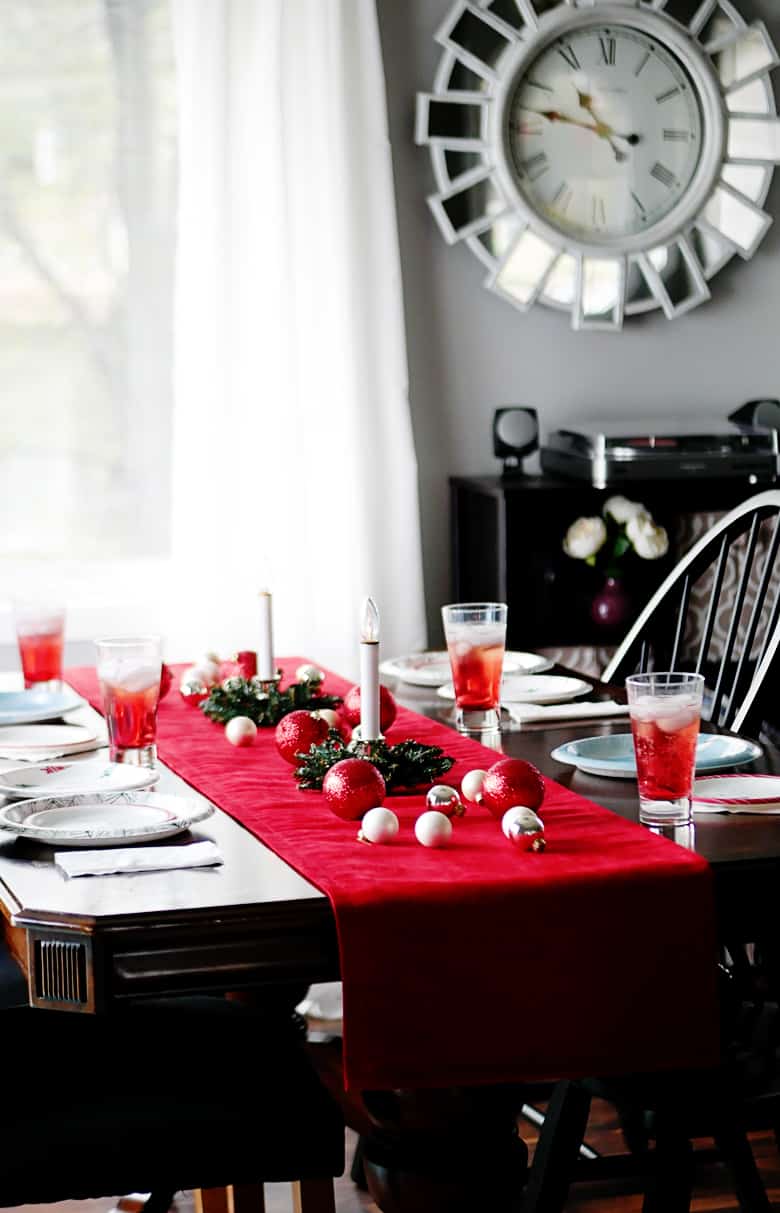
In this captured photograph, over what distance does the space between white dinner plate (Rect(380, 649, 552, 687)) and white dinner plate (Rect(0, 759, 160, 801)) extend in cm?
64

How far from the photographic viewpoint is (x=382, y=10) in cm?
355

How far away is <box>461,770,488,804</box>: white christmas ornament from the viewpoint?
1479 millimetres

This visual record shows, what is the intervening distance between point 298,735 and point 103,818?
301 millimetres

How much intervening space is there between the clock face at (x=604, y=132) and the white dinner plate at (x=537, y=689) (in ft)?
5.74

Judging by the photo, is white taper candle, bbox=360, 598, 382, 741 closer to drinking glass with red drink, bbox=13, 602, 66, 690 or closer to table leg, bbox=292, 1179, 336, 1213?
table leg, bbox=292, 1179, 336, 1213

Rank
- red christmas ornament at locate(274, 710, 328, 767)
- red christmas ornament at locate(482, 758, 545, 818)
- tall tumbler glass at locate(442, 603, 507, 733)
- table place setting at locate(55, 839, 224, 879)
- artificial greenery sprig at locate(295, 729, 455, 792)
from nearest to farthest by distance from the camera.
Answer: table place setting at locate(55, 839, 224, 879) < red christmas ornament at locate(482, 758, 545, 818) < artificial greenery sprig at locate(295, 729, 455, 792) < red christmas ornament at locate(274, 710, 328, 767) < tall tumbler glass at locate(442, 603, 507, 733)

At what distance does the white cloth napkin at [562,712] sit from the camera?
75.8 inches

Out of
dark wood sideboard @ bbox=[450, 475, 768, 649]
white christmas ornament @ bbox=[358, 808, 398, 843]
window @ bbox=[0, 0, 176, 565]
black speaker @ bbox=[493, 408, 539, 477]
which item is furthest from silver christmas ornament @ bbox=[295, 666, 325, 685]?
window @ bbox=[0, 0, 176, 565]

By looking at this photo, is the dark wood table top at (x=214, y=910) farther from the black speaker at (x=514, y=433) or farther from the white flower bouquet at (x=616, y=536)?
the black speaker at (x=514, y=433)

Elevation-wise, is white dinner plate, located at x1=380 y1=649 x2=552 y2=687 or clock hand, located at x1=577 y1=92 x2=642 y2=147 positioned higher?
clock hand, located at x1=577 y1=92 x2=642 y2=147

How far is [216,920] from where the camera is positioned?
1180 mm

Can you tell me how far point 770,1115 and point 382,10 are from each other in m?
2.73

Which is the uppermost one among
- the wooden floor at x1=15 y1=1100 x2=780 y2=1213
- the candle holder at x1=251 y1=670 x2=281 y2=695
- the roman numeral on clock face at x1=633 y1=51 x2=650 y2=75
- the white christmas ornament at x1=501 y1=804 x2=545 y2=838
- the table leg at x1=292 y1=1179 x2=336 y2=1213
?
the roman numeral on clock face at x1=633 y1=51 x2=650 y2=75

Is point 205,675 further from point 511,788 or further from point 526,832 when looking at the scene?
point 526,832
